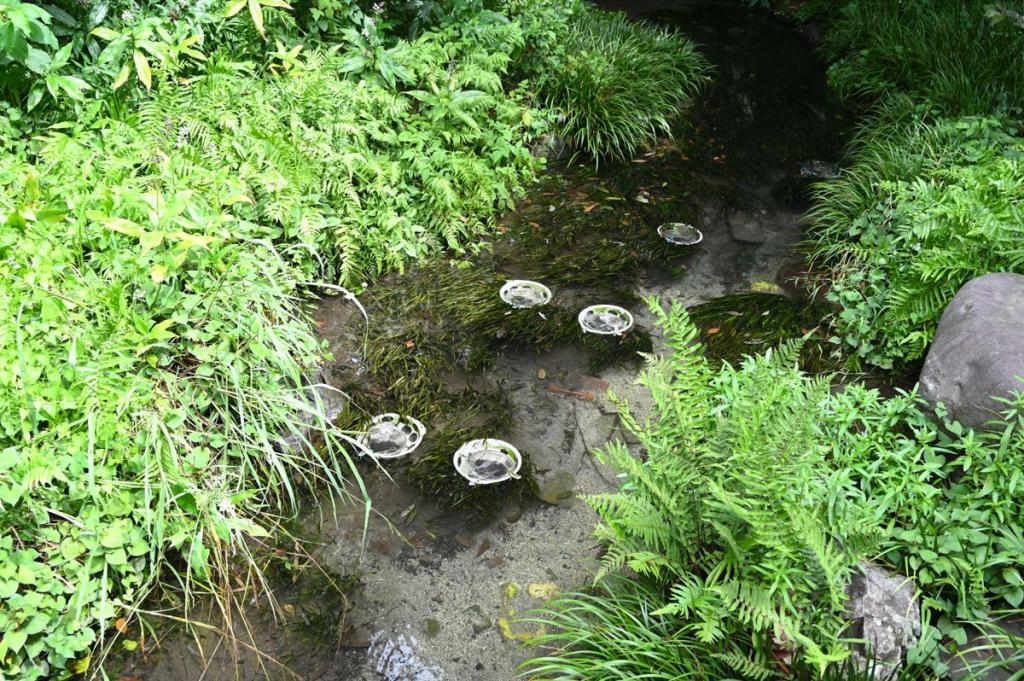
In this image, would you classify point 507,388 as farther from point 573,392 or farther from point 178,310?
point 178,310

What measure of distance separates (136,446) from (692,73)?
634 cm

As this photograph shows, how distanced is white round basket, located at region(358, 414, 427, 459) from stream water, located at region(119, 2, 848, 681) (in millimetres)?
62

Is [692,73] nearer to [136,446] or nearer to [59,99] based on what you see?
[59,99]

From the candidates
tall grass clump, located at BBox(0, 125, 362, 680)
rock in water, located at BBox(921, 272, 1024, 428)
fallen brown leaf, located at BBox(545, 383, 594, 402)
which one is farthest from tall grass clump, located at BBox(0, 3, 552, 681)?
rock in water, located at BBox(921, 272, 1024, 428)

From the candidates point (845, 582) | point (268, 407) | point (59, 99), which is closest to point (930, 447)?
point (845, 582)

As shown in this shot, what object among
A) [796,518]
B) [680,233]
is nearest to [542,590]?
[796,518]

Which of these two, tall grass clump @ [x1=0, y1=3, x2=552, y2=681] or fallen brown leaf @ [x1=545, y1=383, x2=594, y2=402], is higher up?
tall grass clump @ [x1=0, y1=3, x2=552, y2=681]

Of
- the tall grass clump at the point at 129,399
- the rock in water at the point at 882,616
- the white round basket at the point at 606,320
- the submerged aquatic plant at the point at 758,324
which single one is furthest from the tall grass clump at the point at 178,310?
the rock in water at the point at 882,616

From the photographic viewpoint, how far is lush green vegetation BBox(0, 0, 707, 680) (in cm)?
297

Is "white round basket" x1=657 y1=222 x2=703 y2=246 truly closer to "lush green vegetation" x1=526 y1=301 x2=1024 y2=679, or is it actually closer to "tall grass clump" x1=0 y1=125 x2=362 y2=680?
"lush green vegetation" x1=526 y1=301 x2=1024 y2=679

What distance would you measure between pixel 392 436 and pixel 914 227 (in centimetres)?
320

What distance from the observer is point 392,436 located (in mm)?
3969

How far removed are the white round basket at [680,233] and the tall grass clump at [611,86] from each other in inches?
39.9

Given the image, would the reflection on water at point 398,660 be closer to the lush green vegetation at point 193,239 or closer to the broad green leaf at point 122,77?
the lush green vegetation at point 193,239
